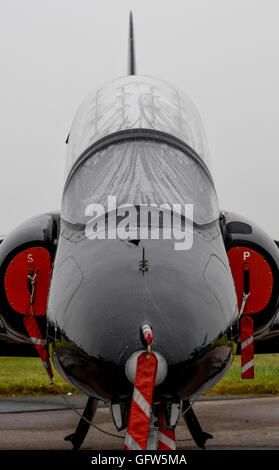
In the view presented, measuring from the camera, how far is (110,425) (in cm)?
725

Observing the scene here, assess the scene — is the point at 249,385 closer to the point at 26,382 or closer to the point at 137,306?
the point at 26,382

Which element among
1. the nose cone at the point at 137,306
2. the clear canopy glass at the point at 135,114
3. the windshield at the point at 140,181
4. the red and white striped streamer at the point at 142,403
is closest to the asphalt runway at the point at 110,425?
the windshield at the point at 140,181

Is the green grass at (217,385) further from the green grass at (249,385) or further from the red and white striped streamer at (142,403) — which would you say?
the red and white striped streamer at (142,403)

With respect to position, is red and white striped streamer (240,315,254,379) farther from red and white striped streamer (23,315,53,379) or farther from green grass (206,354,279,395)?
green grass (206,354,279,395)

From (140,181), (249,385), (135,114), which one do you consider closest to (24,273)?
(140,181)

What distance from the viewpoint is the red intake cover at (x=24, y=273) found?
4504mm

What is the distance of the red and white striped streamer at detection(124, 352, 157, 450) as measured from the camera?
8.36 feet

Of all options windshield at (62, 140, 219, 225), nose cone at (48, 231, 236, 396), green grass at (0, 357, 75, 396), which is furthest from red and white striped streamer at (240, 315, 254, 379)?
green grass at (0, 357, 75, 396)

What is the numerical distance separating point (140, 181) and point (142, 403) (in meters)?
1.90

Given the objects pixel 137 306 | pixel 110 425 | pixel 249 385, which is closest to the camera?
pixel 137 306

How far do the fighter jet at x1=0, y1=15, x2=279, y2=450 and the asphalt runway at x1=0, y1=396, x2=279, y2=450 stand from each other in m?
0.68

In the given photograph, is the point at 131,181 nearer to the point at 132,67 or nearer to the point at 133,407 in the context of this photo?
the point at 133,407
